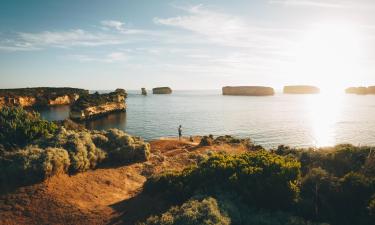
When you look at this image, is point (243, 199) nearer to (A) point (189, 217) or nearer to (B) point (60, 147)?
(A) point (189, 217)

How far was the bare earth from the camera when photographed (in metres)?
13.3

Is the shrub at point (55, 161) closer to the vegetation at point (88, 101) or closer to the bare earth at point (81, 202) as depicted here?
the bare earth at point (81, 202)

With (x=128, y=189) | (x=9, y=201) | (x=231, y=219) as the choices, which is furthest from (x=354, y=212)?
(x=9, y=201)

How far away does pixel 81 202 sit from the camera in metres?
14.8

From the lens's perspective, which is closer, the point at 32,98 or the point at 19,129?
the point at 19,129

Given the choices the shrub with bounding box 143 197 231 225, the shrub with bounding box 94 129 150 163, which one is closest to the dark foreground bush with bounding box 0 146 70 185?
the shrub with bounding box 94 129 150 163

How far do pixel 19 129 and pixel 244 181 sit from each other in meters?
16.5

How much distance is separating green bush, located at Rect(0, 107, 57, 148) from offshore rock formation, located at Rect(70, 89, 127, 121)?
175ft

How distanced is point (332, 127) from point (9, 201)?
6804cm

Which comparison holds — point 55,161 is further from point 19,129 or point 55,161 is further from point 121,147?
point 19,129

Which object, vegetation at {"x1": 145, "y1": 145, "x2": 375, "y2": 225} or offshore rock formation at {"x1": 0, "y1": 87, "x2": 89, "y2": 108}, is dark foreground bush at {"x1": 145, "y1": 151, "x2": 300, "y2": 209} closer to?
vegetation at {"x1": 145, "y1": 145, "x2": 375, "y2": 225}

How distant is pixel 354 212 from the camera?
1282cm

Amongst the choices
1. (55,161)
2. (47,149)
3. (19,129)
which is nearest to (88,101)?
(19,129)

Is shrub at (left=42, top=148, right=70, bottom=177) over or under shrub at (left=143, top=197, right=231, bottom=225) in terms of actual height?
over
